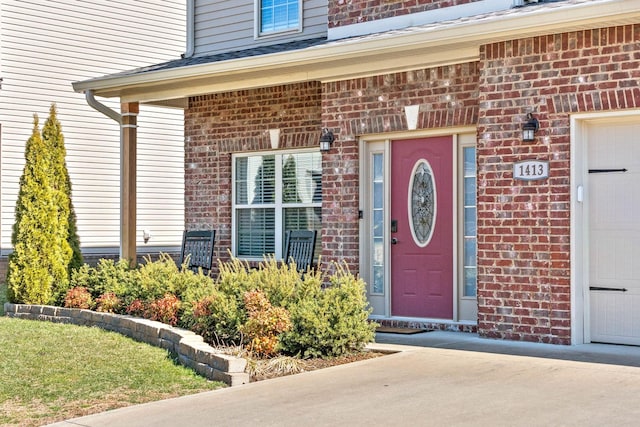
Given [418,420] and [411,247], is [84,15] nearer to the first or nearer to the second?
[411,247]

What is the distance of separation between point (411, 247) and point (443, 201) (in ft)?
2.25

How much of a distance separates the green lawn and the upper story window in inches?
238

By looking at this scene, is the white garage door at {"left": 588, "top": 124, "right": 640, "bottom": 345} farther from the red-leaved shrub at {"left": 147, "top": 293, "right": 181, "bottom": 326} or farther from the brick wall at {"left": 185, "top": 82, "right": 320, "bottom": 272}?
the brick wall at {"left": 185, "top": 82, "right": 320, "bottom": 272}

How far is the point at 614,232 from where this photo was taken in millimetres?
9047

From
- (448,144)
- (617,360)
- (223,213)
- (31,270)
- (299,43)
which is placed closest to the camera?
(617,360)

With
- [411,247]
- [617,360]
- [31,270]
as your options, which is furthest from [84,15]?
[617,360]

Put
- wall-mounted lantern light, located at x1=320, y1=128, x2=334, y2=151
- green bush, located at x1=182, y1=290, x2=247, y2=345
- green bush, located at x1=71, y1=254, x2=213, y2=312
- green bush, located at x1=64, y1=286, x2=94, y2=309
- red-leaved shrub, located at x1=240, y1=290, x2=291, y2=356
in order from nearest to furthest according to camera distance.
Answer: red-leaved shrub, located at x1=240, y1=290, x2=291, y2=356, green bush, located at x1=182, y1=290, x2=247, y2=345, green bush, located at x1=71, y1=254, x2=213, y2=312, green bush, located at x1=64, y1=286, x2=94, y2=309, wall-mounted lantern light, located at x1=320, y1=128, x2=334, y2=151

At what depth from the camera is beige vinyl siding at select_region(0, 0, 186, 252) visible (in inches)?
666

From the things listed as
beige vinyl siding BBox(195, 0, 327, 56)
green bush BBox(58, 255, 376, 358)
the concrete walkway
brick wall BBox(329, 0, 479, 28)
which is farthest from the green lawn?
beige vinyl siding BBox(195, 0, 327, 56)

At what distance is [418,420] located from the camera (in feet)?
19.9

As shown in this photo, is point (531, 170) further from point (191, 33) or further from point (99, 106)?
point (191, 33)

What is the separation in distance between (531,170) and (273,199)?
4.92m

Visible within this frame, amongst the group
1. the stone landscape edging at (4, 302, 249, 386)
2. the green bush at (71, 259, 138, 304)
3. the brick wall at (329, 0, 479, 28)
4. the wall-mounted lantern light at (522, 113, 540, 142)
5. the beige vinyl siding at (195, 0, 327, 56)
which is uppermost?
the beige vinyl siding at (195, 0, 327, 56)

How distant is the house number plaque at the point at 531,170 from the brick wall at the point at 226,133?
12.6ft
